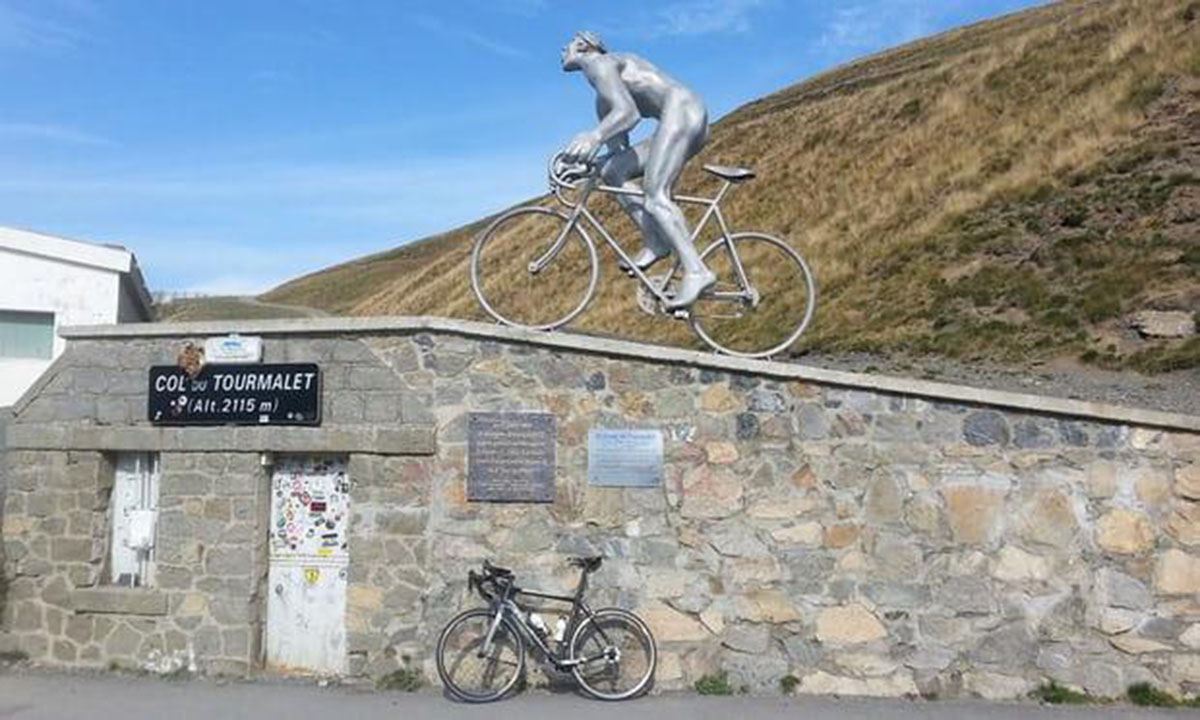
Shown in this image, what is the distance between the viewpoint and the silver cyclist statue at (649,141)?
9570 millimetres

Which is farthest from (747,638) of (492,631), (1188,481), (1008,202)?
(1008,202)

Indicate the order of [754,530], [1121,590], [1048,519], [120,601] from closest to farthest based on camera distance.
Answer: [1121,590] → [1048,519] → [754,530] → [120,601]

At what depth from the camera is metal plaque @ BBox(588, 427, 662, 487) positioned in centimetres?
920

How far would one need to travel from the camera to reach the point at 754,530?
9.02 metres

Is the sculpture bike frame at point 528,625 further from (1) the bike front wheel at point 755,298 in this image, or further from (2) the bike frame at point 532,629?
(1) the bike front wheel at point 755,298

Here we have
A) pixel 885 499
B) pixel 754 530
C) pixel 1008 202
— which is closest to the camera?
pixel 885 499

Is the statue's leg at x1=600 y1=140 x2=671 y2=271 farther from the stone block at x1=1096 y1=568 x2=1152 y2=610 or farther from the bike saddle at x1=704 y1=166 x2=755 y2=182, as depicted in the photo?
the stone block at x1=1096 y1=568 x2=1152 y2=610

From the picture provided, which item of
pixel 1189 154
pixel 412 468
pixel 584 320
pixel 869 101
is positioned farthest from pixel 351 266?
pixel 412 468

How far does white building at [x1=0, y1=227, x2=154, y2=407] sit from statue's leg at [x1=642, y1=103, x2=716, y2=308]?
24.2 feet

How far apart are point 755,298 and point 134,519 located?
571 centimetres

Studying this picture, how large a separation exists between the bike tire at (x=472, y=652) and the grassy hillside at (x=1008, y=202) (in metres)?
9.84

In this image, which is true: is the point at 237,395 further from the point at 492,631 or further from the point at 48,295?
the point at 48,295

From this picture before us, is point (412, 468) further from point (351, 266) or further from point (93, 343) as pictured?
point (351, 266)

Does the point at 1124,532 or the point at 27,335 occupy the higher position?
the point at 27,335
